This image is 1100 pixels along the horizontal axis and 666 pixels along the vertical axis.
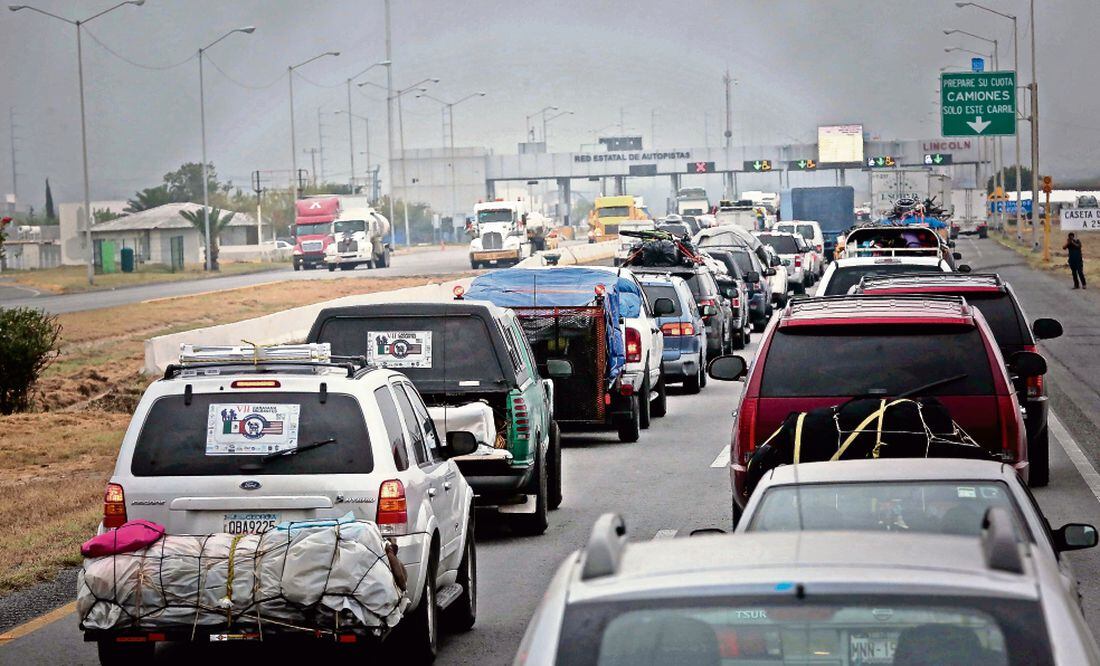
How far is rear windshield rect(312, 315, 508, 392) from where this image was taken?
43.9 ft

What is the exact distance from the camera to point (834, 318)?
10.4m

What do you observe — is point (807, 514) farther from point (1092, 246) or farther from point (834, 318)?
point (1092, 246)

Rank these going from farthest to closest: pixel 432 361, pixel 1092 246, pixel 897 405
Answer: pixel 1092 246 → pixel 432 361 → pixel 897 405

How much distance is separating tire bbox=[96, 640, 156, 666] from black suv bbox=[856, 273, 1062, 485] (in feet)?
26.9

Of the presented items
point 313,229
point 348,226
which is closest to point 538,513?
point 348,226

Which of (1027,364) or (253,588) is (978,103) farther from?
→ (253,588)

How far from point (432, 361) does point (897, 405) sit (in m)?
5.04

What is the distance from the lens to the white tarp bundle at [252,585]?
26.8 feet

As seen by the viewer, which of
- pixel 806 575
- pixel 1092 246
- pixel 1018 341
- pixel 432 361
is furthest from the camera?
pixel 1092 246

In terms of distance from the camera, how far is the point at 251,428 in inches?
351

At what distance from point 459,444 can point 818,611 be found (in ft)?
20.8

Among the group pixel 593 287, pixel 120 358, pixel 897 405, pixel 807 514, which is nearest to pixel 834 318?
pixel 897 405

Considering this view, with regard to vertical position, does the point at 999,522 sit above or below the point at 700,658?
above

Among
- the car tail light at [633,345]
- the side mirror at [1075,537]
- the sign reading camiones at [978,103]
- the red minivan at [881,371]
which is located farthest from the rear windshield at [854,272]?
the sign reading camiones at [978,103]
